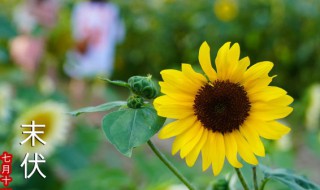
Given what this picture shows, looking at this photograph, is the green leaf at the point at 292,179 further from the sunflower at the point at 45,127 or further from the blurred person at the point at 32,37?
the blurred person at the point at 32,37

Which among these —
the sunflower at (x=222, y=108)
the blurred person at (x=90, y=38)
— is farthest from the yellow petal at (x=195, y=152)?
the blurred person at (x=90, y=38)

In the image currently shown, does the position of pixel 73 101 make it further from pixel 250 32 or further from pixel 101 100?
pixel 250 32

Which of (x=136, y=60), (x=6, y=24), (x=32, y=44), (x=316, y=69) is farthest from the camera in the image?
(x=136, y=60)

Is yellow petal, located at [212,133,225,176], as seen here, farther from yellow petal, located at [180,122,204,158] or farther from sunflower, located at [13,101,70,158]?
sunflower, located at [13,101,70,158]

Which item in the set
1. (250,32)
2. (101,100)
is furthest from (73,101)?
(250,32)

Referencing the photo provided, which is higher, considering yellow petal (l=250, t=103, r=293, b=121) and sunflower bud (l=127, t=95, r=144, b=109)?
sunflower bud (l=127, t=95, r=144, b=109)

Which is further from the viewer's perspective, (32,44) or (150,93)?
(32,44)

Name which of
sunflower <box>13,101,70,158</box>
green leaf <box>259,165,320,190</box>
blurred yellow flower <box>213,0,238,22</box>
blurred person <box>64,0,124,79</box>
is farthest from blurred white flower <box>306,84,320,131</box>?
blurred yellow flower <box>213,0,238,22</box>
